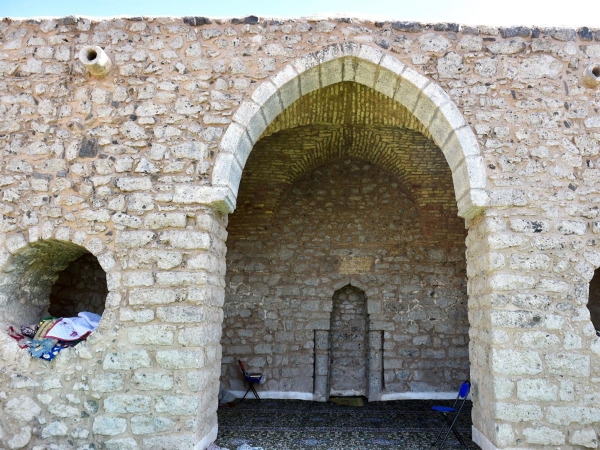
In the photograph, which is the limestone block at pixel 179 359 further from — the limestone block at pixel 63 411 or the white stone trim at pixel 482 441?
the white stone trim at pixel 482 441

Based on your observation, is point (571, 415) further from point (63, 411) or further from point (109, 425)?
point (63, 411)

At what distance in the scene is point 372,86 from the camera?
14.7 ft

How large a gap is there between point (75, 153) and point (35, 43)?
1185 millimetres

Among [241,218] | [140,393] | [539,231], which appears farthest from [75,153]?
[539,231]

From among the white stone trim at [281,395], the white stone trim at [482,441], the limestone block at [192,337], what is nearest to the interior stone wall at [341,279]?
the white stone trim at [281,395]

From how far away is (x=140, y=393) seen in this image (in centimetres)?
358

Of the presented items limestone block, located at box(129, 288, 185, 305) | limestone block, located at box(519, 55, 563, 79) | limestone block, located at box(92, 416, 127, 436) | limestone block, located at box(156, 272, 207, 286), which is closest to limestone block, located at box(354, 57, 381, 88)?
limestone block, located at box(519, 55, 563, 79)

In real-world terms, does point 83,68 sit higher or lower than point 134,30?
lower

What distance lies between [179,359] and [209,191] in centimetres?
139

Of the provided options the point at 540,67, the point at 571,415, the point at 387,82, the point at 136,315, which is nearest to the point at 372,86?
the point at 387,82

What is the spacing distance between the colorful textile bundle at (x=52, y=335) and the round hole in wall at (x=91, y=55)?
2.35m

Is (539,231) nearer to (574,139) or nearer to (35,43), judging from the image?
(574,139)

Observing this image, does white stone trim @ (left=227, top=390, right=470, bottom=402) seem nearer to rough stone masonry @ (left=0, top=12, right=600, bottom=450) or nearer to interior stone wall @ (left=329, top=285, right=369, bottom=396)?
interior stone wall @ (left=329, top=285, right=369, bottom=396)

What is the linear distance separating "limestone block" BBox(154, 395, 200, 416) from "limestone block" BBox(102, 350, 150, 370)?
0.31 meters
